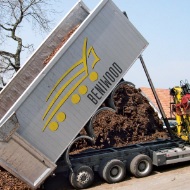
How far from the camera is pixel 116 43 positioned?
10211mm

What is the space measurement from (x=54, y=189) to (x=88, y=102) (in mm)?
3098

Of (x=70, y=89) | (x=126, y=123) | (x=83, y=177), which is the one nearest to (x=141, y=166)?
(x=83, y=177)

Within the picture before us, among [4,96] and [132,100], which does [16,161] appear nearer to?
[4,96]

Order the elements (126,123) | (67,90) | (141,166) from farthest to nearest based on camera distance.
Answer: (126,123) < (141,166) < (67,90)

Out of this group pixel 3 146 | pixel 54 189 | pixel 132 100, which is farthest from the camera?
pixel 132 100

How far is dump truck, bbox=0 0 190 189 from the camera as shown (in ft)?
29.0

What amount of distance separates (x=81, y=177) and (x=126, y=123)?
5.84 m

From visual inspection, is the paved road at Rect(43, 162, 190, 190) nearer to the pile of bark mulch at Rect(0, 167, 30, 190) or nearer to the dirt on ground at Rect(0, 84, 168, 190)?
the pile of bark mulch at Rect(0, 167, 30, 190)

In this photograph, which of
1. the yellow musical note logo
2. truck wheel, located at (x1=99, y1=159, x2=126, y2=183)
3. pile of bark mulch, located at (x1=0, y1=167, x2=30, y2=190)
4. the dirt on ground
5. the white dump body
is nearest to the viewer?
the white dump body

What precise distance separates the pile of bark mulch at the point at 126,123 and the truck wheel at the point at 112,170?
11.6 feet

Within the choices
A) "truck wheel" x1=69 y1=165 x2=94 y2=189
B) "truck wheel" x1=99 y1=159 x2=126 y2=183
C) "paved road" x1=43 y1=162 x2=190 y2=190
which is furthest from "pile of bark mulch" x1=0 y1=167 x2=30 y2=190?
"truck wheel" x1=99 y1=159 x2=126 y2=183

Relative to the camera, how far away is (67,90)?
9398 millimetres

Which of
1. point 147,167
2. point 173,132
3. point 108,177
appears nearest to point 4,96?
point 108,177

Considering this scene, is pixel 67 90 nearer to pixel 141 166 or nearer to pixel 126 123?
pixel 141 166
